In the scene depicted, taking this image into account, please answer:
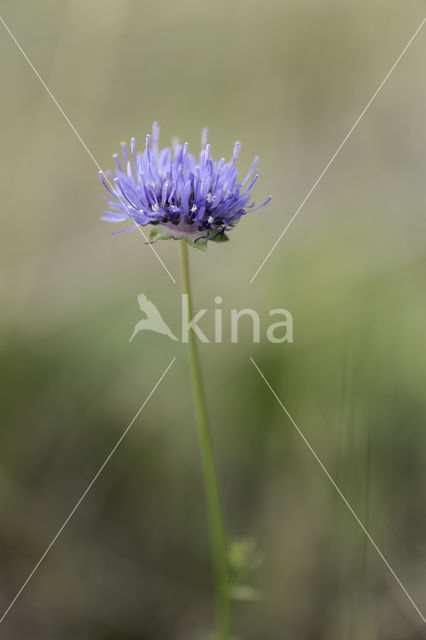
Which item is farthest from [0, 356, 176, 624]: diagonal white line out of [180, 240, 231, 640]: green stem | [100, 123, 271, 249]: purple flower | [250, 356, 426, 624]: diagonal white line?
[100, 123, 271, 249]: purple flower

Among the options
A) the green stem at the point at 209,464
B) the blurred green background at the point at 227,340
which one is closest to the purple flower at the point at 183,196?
the green stem at the point at 209,464

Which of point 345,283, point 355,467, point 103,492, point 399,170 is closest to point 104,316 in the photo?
point 103,492

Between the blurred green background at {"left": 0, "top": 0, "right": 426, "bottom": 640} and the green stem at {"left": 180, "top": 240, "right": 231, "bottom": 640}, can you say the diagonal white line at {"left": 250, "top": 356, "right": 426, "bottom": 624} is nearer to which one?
the blurred green background at {"left": 0, "top": 0, "right": 426, "bottom": 640}

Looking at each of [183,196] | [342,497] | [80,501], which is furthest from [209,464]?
[80,501]

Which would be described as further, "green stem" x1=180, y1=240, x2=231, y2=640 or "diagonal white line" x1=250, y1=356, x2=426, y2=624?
"diagonal white line" x1=250, y1=356, x2=426, y2=624

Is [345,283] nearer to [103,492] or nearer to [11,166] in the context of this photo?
[103,492]

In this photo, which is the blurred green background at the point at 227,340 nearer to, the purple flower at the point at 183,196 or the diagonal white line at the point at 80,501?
the diagonal white line at the point at 80,501

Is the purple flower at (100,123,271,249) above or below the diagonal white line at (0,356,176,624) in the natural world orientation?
above
